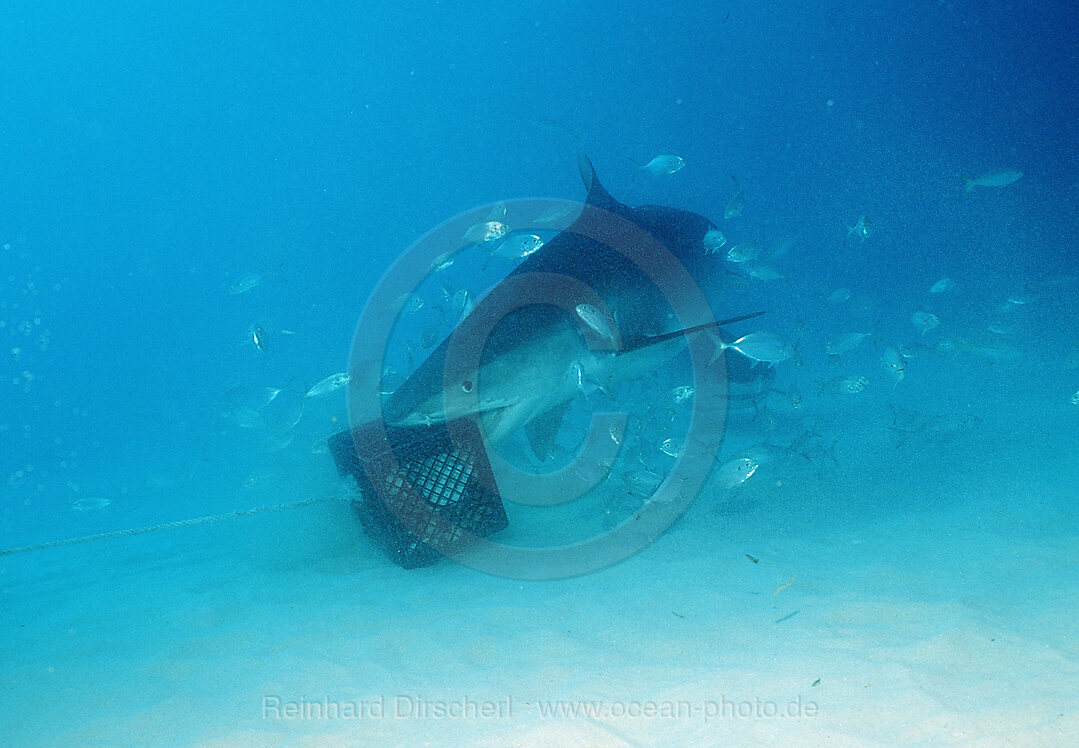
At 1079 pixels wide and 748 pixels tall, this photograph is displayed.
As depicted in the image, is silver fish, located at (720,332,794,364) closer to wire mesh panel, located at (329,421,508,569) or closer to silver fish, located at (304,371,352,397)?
wire mesh panel, located at (329,421,508,569)

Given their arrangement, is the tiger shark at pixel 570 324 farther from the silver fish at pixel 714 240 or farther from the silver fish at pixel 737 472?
the silver fish at pixel 737 472

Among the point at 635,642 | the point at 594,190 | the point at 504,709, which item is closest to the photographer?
the point at 504,709

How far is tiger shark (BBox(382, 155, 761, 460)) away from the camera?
4.50 metres

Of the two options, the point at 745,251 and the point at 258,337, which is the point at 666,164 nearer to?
the point at 745,251

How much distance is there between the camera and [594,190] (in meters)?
7.91

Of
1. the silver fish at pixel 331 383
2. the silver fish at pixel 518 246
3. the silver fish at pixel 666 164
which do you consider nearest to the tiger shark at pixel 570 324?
the silver fish at pixel 518 246

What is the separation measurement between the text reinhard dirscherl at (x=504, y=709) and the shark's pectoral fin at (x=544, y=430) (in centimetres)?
335

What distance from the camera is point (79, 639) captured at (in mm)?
4289

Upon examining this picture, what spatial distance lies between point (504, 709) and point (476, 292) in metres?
8.35

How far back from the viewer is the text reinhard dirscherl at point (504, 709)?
252 cm

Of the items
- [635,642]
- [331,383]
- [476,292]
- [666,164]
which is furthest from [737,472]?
[476,292]

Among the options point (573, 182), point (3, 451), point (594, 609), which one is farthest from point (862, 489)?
point (573, 182)

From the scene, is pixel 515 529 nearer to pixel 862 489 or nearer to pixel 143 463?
pixel 862 489

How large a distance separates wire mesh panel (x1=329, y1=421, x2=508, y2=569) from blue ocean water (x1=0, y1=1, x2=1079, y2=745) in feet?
1.25
